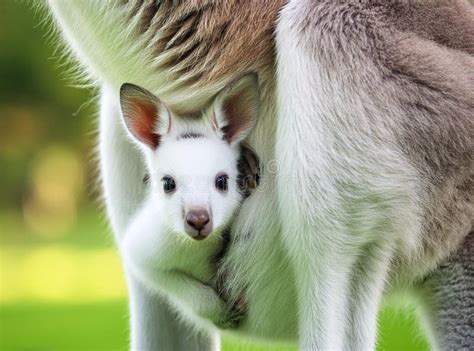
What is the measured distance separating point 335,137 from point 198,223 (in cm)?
66

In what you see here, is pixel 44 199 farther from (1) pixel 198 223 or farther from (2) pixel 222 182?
(1) pixel 198 223

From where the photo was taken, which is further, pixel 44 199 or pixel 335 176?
pixel 44 199

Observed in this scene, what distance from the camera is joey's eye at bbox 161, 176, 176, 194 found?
14.9 ft

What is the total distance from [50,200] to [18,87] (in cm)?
376

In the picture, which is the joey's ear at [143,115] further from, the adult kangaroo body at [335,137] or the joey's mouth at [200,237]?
the joey's mouth at [200,237]

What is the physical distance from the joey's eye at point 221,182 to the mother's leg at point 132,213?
888 millimetres

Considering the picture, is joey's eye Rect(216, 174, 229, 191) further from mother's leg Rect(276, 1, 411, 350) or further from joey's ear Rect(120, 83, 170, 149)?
joey's ear Rect(120, 83, 170, 149)

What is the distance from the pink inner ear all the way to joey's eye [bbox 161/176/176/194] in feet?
0.74

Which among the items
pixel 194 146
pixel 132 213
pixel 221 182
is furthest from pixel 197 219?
pixel 132 213

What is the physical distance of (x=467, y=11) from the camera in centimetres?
495

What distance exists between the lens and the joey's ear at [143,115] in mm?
4668

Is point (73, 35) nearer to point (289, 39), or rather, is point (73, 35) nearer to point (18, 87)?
point (289, 39)

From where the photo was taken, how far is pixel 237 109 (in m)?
4.74

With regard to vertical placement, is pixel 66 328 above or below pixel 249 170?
below
